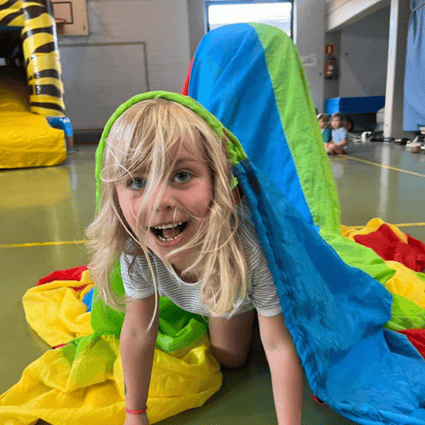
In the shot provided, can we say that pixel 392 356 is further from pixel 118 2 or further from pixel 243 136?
pixel 118 2

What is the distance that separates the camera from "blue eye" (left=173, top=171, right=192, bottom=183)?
1.72 feet

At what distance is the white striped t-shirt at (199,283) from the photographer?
2.02ft

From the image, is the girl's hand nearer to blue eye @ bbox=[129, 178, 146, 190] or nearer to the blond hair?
the blond hair

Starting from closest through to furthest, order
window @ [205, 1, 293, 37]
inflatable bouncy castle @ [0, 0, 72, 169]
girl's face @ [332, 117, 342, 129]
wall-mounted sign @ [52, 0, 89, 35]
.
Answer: inflatable bouncy castle @ [0, 0, 72, 169]
girl's face @ [332, 117, 342, 129]
wall-mounted sign @ [52, 0, 89, 35]
window @ [205, 1, 293, 37]

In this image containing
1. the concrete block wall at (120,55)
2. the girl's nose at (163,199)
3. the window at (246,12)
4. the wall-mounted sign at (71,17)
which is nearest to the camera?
the girl's nose at (163,199)

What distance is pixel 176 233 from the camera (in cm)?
55

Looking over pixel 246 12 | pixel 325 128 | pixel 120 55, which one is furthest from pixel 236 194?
pixel 246 12

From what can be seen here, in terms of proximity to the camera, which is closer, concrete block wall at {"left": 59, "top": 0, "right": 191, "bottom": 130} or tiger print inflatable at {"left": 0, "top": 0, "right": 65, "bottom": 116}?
tiger print inflatable at {"left": 0, "top": 0, "right": 65, "bottom": 116}

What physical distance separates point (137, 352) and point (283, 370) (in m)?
0.24

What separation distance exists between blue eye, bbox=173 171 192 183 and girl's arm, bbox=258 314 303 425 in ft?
0.82

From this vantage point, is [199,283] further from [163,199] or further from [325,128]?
[325,128]

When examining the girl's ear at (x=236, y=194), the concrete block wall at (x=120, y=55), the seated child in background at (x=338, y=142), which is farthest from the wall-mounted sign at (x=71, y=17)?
the girl's ear at (x=236, y=194)

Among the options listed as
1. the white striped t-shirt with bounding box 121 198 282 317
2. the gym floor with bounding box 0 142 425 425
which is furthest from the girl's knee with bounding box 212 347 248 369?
the white striped t-shirt with bounding box 121 198 282 317

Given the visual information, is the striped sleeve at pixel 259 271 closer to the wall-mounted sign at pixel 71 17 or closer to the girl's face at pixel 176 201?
the girl's face at pixel 176 201
